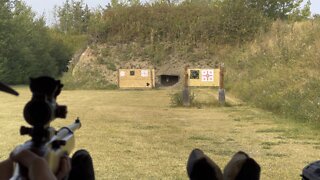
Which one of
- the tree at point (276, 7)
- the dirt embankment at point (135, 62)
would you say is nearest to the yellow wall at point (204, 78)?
the dirt embankment at point (135, 62)

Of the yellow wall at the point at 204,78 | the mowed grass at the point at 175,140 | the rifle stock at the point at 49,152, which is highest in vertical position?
the rifle stock at the point at 49,152

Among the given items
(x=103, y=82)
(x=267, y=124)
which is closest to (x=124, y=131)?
(x=267, y=124)

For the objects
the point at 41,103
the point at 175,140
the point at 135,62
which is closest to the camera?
the point at 41,103

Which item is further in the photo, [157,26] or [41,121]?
[157,26]

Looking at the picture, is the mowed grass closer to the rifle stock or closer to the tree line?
the rifle stock

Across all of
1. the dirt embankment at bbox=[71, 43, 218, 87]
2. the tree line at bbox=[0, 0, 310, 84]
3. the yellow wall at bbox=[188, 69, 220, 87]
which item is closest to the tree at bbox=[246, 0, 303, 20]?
the tree line at bbox=[0, 0, 310, 84]

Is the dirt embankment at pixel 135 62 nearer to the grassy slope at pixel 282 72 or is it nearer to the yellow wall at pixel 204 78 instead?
the grassy slope at pixel 282 72

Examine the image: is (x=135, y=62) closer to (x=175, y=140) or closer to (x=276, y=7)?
(x=276, y=7)

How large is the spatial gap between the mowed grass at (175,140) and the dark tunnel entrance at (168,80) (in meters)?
16.1

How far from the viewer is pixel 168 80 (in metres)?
29.5

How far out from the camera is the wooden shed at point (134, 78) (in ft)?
88.2

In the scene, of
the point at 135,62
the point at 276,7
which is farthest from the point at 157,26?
the point at 276,7

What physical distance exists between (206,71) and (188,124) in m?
7.19

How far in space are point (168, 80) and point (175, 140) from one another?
849 inches
